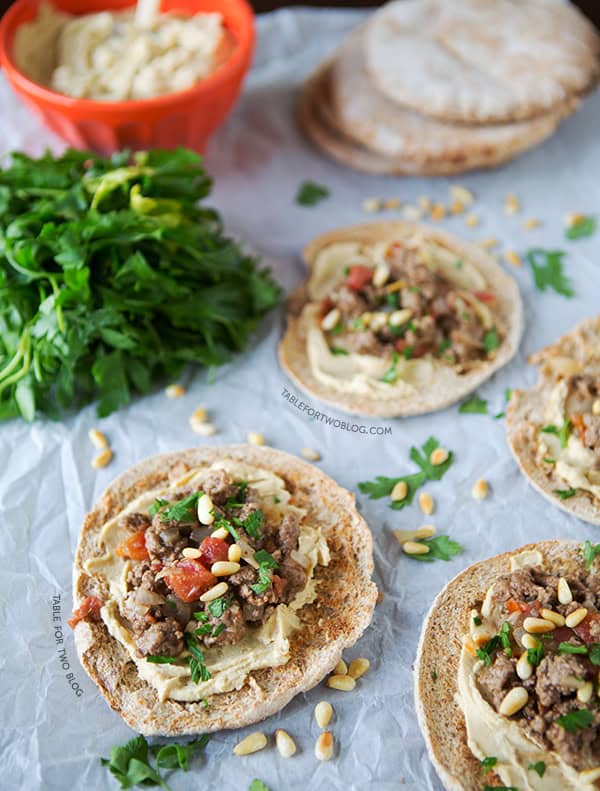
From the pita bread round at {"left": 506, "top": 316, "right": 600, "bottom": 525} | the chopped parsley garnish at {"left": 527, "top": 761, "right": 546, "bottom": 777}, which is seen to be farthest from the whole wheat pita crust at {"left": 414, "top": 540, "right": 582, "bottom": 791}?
the pita bread round at {"left": 506, "top": 316, "right": 600, "bottom": 525}

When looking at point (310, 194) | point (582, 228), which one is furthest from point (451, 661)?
point (310, 194)

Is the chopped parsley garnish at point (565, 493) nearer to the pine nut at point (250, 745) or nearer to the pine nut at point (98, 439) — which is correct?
the pine nut at point (250, 745)

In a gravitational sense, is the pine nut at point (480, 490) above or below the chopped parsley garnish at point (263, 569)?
below

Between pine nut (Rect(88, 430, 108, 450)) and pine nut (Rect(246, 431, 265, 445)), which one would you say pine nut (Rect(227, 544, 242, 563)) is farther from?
pine nut (Rect(88, 430, 108, 450))

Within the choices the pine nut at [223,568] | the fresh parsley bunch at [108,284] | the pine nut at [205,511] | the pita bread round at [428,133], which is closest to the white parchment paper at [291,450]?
the fresh parsley bunch at [108,284]

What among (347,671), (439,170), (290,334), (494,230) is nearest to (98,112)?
(290,334)
